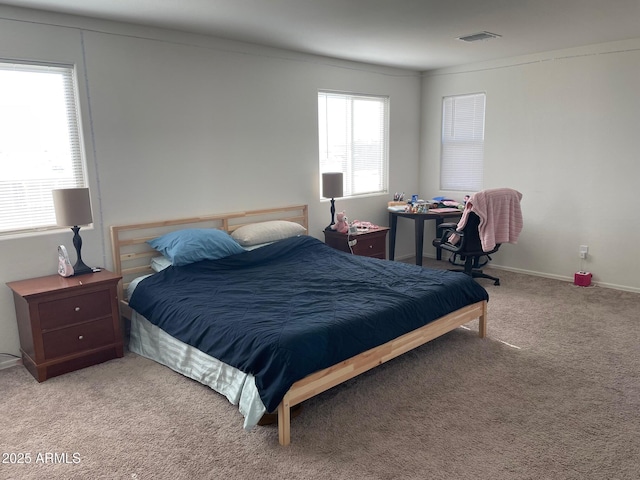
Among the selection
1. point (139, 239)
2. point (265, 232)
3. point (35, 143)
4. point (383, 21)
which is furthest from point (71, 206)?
point (383, 21)

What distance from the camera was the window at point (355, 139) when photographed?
534 cm

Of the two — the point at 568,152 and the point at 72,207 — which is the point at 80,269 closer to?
the point at 72,207

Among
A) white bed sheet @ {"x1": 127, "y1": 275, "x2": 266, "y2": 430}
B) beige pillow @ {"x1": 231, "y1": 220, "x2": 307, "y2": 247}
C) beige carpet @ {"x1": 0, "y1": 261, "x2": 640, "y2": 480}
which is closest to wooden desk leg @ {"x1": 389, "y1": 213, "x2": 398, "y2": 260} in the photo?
beige pillow @ {"x1": 231, "y1": 220, "x2": 307, "y2": 247}

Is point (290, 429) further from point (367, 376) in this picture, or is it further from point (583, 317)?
point (583, 317)

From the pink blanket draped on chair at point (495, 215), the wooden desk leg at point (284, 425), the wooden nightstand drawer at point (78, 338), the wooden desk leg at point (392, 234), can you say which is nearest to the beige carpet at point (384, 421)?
the wooden desk leg at point (284, 425)

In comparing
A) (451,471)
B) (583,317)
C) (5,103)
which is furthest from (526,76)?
(5,103)

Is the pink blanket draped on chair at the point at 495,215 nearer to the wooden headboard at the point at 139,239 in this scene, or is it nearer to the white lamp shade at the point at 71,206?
the wooden headboard at the point at 139,239

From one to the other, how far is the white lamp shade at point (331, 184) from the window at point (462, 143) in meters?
1.85

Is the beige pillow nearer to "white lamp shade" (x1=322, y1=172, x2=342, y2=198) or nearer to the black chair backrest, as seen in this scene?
"white lamp shade" (x1=322, y1=172, x2=342, y2=198)

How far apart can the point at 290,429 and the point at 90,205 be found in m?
2.12

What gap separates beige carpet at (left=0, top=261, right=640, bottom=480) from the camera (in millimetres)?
2221

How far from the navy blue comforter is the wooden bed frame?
7 centimetres

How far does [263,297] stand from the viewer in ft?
10.4

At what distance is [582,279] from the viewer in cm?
492
